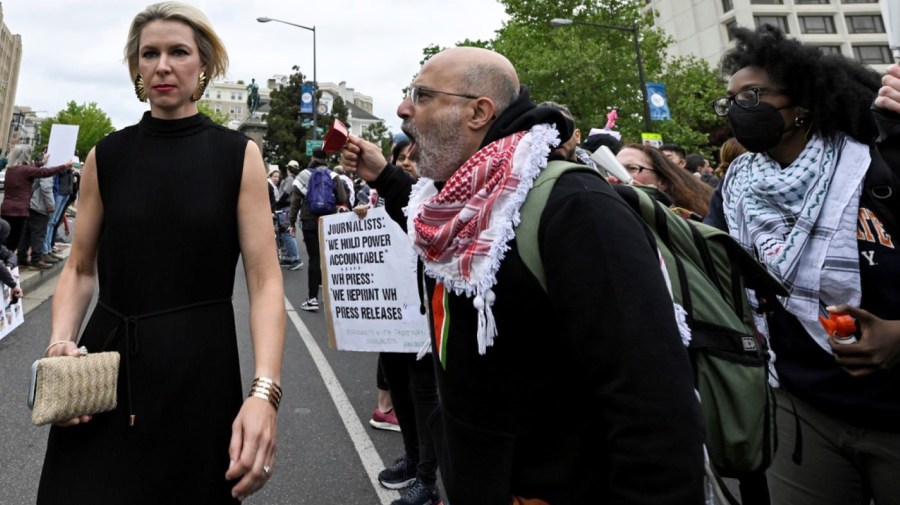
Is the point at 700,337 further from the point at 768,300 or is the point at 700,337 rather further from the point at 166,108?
the point at 166,108

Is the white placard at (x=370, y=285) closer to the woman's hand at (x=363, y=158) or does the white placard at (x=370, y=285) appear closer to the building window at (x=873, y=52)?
the woman's hand at (x=363, y=158)

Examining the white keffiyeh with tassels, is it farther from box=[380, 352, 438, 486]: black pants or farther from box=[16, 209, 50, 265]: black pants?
box=[16, 209, 50, 265]: black pants

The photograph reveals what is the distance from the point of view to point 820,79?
6.12 ft

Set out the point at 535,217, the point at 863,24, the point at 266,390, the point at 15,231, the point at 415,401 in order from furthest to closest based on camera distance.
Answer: the point at 863,24 < the point at 15,231 < the point at 415,401 < the point at 266,390 < the point at 535,217

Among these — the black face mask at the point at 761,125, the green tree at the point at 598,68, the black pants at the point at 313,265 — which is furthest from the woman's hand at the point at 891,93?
the green tree at the point at 598,68

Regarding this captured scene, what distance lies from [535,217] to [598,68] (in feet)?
87.1

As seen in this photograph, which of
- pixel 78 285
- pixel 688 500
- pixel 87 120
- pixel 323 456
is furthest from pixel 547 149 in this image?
→ pixel 87 120

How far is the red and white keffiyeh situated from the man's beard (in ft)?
0.47

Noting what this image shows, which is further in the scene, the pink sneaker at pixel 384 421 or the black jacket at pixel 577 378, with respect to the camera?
the pink sneaker at pixel 384 421

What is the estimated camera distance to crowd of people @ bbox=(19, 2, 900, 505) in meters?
1.06

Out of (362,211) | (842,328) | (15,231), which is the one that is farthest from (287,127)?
(842,328)

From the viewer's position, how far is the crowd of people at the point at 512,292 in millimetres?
1059

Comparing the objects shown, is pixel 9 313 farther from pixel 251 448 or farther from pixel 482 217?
pixel 482 217

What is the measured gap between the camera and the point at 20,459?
3.41 metres
